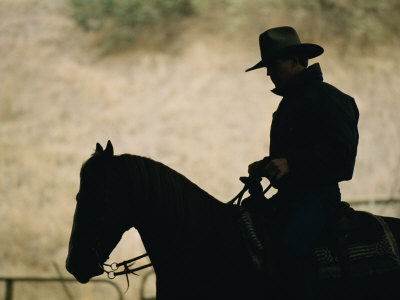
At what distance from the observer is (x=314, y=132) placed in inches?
105

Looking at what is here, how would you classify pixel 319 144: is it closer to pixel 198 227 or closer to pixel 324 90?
pixel 324 90

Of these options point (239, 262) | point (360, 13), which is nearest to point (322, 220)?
point (239, 262)

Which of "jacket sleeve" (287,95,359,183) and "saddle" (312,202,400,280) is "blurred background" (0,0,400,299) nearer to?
"saddle" (312,202,400,280)

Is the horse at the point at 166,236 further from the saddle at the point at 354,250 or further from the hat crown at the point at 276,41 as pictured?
the hat crown at the point at 276,41

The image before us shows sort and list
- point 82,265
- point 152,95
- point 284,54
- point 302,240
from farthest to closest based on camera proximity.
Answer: point 152,95, point 284,54, point 82,265, point 302,240

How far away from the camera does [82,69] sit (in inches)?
511

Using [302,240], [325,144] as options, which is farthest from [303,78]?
[302,240]

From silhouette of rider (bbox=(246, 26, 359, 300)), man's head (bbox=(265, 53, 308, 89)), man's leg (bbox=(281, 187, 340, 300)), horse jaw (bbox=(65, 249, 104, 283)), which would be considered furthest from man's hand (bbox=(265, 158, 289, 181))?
horse jaw (bbox=(65, 249, 104, 283))

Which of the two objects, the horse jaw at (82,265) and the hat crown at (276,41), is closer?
the horse jaw at (82,265)

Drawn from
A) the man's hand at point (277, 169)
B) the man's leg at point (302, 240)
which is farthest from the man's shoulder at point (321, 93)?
the man's leg at point (302, 240)

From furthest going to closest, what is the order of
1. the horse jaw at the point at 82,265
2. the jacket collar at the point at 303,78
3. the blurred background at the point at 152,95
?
the blurred background at the point at 152,95 → the jacket collar at the point at 303,78 → the horse jaw at the point at 82,265

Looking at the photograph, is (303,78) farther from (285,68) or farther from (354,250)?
(354,250)

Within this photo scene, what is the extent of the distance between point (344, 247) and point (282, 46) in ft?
4.59

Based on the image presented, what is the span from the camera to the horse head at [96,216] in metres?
2.55
